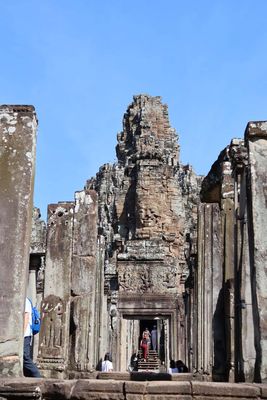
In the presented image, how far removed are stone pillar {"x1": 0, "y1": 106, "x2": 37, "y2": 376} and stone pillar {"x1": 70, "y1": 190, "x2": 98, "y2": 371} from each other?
5645 mm

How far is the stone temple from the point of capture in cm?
622

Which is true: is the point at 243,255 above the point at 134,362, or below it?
above

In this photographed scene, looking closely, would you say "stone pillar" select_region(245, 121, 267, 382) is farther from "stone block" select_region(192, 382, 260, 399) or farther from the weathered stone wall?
"stone block" select_region(192, 382, 260, 399)

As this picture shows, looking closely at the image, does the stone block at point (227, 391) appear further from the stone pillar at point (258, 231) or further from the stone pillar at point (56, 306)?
the stone pillar at point (56, 306)

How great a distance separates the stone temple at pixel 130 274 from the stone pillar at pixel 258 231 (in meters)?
0.01

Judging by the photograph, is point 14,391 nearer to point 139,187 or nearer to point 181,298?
point 181,298

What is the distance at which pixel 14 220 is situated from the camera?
6234 mm

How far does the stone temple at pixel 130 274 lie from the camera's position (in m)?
6.22

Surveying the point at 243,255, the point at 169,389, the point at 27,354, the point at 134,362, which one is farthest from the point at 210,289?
the point at 134,362

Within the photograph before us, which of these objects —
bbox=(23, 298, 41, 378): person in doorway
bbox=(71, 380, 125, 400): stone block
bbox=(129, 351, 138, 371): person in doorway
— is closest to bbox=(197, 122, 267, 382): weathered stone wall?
bbox=(71, 380, 125, 400): stone block

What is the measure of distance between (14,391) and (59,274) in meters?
6.17

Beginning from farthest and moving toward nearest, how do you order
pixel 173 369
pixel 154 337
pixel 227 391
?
pixel 154 337 < pixel 173 369 < pixel 227 391

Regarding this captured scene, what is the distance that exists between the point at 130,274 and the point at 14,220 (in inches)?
811

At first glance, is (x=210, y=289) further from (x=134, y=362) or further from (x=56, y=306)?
(x=134, y=362)
